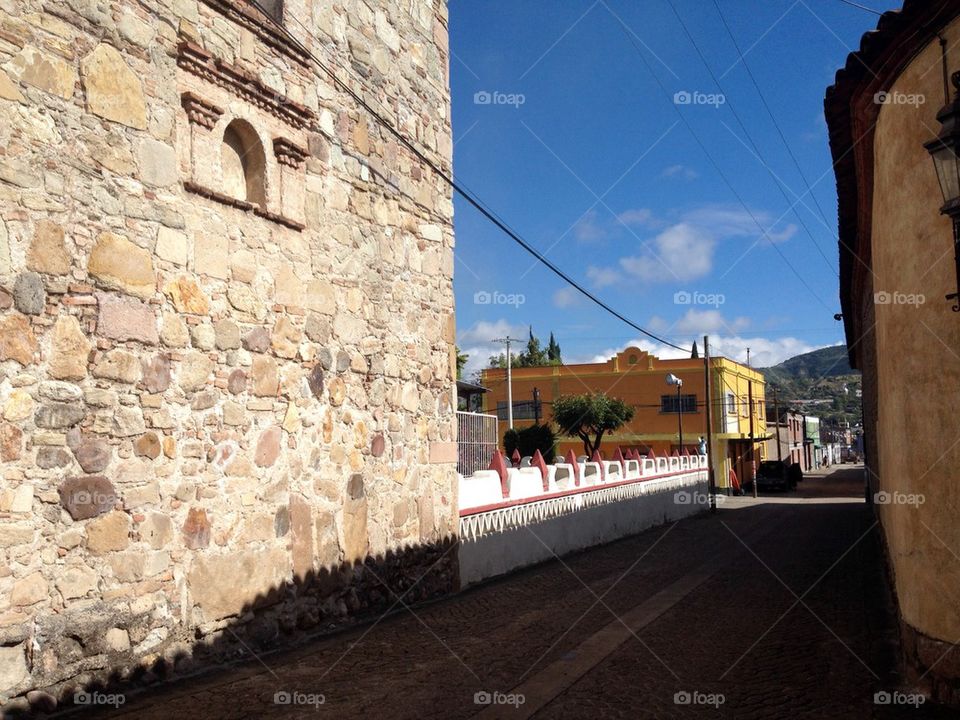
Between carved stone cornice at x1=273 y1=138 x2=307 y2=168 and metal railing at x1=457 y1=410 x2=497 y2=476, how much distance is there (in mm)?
7949

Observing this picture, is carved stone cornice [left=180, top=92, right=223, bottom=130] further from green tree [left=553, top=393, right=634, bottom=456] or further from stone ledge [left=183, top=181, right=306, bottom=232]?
green tree [left=553, top=393, right=634, bottom=456]

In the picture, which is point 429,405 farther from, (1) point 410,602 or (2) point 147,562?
(2) point 147,562

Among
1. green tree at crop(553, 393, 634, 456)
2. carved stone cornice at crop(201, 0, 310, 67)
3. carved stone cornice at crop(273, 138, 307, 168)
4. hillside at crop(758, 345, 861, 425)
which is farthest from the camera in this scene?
hillside at crop(758, 345, 861, 425)

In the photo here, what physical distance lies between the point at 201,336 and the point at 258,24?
8.93 feet

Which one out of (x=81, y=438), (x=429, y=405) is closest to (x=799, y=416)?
(x=429, y=405)

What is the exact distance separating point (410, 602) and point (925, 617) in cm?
513

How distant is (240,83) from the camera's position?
654 cm

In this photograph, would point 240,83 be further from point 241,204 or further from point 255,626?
point 255,626

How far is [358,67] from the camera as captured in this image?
8.12 m

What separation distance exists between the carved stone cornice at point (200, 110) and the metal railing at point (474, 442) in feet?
29.1

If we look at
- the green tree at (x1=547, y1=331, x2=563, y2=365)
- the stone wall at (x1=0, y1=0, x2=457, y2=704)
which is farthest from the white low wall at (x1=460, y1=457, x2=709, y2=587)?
the green tree at (x1=547, y1=331, x2=563, y2=365)

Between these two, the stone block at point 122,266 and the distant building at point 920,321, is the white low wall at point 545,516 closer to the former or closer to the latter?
the stone block at point 122,266

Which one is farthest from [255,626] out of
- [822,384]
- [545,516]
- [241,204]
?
[822,384]

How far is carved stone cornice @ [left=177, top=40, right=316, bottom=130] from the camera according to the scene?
6082 mm
